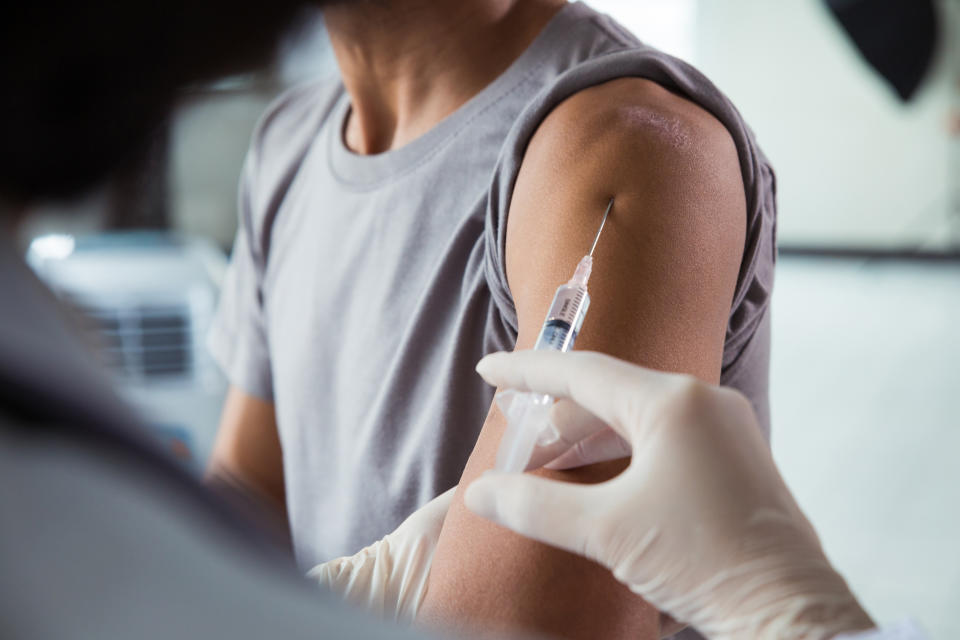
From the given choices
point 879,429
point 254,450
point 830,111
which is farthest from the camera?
point 830,111

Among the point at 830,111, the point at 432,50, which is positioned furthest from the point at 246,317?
the point at 830,111

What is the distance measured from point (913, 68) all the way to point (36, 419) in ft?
17.7

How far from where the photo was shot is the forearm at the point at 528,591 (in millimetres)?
550

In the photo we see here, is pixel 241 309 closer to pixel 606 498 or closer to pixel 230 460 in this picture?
pixel 230 460

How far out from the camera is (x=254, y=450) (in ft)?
3.49

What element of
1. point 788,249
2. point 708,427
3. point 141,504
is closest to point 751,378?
point 708,427

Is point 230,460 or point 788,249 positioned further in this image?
point 788,249

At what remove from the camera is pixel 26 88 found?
30 cm

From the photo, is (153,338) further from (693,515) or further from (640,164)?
(693,515)

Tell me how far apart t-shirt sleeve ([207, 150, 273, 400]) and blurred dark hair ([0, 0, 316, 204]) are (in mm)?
715

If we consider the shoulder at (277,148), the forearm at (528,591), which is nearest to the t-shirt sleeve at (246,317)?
the shoulder at (277,148)

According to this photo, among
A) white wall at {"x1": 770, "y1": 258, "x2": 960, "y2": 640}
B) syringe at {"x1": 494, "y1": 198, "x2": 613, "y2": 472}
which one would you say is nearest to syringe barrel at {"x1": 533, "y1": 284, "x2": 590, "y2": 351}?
syringe at {"x1": 494, "y1": 198, "x2": 613, "y2": 472}

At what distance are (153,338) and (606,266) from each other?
172 cm

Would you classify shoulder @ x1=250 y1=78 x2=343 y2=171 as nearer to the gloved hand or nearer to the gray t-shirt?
the gray t-shirt
